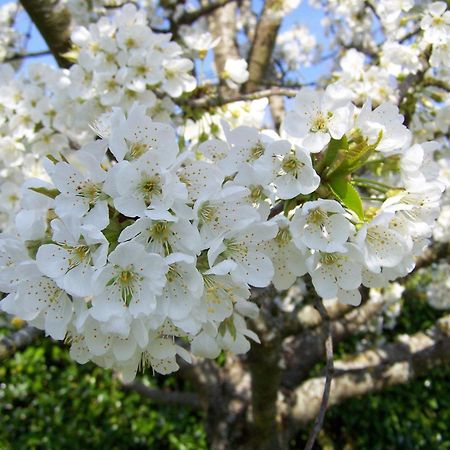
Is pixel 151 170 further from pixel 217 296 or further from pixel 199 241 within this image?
pixel 217 296

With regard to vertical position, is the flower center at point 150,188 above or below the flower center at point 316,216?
above

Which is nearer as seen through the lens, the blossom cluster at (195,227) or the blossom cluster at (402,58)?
the blossom cluster at (195,227)

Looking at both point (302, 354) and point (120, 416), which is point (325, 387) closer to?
point (302, 354)

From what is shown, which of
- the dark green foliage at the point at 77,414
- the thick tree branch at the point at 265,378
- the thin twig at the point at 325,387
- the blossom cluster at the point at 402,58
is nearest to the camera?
the thin twig at the point at 325,387

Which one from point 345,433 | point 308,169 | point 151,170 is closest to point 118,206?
point 151,170

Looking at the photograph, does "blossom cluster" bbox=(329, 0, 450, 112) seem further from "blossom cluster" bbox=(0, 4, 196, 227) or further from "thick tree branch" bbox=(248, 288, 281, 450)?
"thick tree branch" bbox=(248, 288, 281, 450)

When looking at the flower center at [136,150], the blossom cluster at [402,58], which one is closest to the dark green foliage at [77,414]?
the blossom cluster at [402,58]

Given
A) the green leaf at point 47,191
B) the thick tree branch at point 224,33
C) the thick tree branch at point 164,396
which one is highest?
the green leaf at point 47,191

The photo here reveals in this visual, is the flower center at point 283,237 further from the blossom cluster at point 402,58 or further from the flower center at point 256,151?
the blossom cluster at point 402,58
